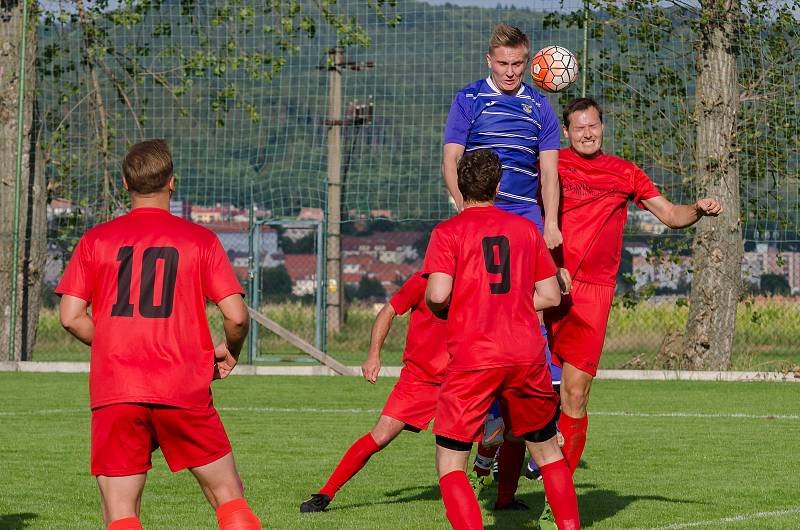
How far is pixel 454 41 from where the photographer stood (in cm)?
1842

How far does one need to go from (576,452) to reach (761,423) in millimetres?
4899

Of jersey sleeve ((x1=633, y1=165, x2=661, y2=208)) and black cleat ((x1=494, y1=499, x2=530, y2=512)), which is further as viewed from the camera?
jersey sleeve ((x1=633, y1=165, x2=661, y2=208))

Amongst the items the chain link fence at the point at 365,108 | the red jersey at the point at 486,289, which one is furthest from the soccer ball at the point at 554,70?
the chain link fence at the point at 365,108

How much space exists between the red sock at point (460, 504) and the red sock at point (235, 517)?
820mm

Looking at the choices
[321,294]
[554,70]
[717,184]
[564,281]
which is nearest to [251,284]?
[321,294]

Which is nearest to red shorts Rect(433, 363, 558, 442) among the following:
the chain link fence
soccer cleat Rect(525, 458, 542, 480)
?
soccer cleat Rect(525, 458, 542, 480)

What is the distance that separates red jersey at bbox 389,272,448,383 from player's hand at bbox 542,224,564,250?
2.65 feet

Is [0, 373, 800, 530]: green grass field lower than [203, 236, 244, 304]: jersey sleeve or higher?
lower

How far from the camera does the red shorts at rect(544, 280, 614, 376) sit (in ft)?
22.2

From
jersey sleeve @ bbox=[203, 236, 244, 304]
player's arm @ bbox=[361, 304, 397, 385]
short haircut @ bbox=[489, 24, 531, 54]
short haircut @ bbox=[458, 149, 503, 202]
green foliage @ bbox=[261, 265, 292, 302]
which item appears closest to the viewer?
jersey sleeve @ bbox=[203, 236, 244, 304]

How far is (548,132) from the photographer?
22.3ft

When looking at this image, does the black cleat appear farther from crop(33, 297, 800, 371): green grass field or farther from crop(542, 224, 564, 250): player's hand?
crop(33, 297, 800, 371): green grass field

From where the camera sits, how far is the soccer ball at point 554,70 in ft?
26.7

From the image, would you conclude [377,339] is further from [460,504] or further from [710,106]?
[710,106]
